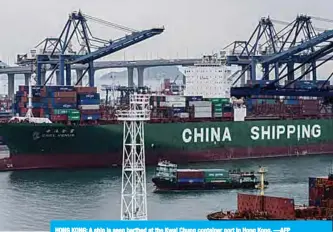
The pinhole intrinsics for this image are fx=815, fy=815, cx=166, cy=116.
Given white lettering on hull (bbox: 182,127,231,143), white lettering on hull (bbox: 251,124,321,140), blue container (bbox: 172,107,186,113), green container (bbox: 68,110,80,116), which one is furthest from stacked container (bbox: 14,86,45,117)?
white lettering on hull (bbox: 251,124,321,140)

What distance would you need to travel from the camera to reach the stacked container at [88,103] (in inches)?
1236

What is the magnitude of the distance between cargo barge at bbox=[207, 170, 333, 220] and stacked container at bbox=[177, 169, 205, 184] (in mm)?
8695

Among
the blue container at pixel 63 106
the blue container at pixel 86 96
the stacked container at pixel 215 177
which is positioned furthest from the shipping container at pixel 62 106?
the stacked container at pixel 215 177

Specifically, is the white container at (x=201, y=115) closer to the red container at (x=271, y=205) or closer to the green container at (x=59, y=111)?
the green container at (x=59, y=111)

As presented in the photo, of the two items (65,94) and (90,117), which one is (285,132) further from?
(65,94)

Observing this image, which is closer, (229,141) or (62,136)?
(62,136)

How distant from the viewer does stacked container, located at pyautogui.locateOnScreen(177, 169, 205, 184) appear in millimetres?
24797

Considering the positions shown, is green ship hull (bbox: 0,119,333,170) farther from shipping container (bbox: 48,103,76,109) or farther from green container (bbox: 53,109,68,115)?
shipping container (bbox: 48,103,76,109)

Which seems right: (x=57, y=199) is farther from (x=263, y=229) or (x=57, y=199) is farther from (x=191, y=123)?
(x=263, y=229)

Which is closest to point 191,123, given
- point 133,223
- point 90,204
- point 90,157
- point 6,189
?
point 90,157

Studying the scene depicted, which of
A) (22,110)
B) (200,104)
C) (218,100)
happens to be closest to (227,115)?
(218,100)

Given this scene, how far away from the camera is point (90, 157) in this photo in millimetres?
30922

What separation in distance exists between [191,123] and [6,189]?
10.8 meters

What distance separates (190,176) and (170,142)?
25.9ft
